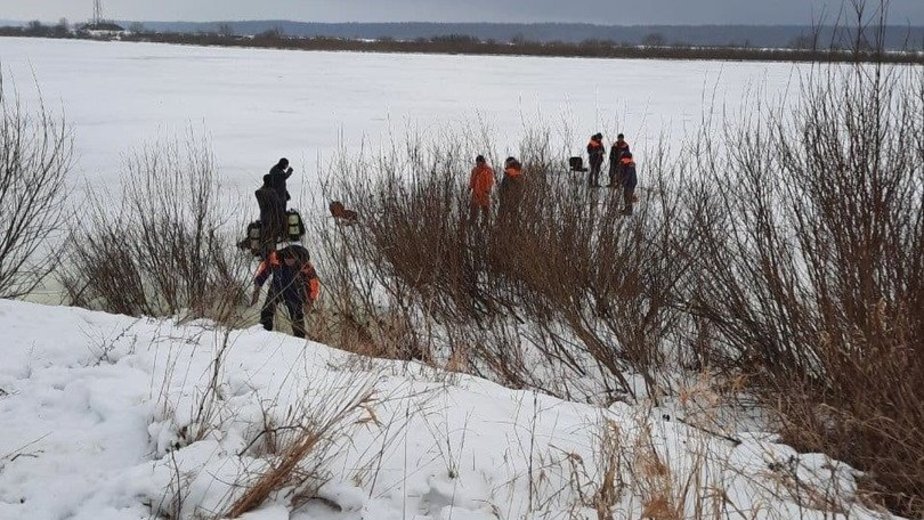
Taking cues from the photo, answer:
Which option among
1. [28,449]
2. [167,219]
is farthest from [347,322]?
[28,449]

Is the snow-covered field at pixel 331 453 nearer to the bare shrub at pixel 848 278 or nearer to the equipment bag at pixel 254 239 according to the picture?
the bare shrub at pixel 848 278

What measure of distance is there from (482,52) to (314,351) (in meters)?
57.6

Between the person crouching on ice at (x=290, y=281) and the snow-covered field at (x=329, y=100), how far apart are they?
3.28 m

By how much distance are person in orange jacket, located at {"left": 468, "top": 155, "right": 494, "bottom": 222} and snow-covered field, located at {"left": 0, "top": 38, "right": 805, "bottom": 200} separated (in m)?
1.33

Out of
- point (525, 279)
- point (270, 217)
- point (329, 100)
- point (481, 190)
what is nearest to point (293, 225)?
point (270, 217)

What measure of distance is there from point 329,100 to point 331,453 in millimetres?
25301

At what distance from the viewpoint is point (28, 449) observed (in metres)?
3.04

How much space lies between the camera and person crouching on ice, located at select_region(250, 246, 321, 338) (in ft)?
23.1

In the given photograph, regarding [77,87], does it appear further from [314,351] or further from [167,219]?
[314,351]

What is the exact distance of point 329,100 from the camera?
26984 millimetres

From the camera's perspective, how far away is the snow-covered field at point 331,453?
2.77 meters

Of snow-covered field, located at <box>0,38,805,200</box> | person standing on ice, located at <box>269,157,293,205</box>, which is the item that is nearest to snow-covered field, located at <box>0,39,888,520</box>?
person standing on ice, located at <box>269,157,293,205</box>

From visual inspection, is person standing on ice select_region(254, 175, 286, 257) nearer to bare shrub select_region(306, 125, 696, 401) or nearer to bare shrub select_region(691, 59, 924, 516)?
bare shrub select_region(306, 125, 696, 401)

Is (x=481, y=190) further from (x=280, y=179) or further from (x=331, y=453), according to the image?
(x=331, y=453)
